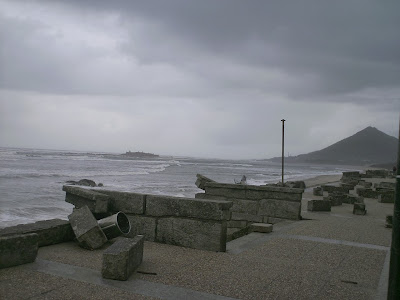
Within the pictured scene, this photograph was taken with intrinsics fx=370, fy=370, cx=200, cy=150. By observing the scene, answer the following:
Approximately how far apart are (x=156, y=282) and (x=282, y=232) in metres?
4.90

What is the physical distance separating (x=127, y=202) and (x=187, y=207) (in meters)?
1.36

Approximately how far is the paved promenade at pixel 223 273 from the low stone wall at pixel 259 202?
3242mm

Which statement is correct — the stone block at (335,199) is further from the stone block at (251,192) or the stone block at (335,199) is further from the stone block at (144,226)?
the stone block at (144,226)

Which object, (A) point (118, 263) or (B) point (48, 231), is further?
(B) point (48, 231)

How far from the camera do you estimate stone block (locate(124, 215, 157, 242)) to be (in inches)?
277

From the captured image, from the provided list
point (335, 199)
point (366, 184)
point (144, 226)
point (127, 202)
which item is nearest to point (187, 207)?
point (144, 226)

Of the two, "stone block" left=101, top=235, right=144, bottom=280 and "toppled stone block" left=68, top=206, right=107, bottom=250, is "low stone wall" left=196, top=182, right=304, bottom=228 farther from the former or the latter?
"stone block" left=101, top=235, right=144, bottom=280

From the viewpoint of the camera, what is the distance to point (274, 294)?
4512 millimetres

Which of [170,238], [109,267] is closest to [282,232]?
[170,238]

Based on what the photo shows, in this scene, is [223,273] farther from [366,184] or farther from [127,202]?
[366,184]

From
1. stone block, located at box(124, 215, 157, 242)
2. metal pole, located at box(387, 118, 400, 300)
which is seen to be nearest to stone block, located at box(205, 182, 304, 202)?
stone block, located at box(124, 215, 157, 242)

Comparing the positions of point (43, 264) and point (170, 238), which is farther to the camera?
point (170, 238)

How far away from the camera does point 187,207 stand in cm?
677

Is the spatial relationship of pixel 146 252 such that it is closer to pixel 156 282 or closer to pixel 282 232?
pixel 156 282
